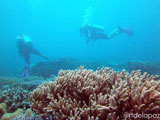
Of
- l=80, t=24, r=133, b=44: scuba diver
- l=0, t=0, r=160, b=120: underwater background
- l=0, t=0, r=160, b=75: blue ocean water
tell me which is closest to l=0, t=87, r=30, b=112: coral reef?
l=0, t=0, r=160, b=120: underwater background

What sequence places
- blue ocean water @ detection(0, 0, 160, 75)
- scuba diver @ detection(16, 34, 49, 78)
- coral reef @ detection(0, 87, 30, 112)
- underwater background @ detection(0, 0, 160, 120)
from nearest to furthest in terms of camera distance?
underwater background @ detection(0, 0, 160, 120) < coral reef @ detection(0, 87, 30, 112) < scuba diver @ detection(16, 34, 49, 78) < blue ocean water @ detection(0, 0, 160, 75)

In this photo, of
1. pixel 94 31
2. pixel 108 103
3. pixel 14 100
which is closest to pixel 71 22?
pixel 94 31

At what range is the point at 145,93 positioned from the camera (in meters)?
1.77

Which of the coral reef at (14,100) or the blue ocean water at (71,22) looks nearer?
the coral reef at (14,100)

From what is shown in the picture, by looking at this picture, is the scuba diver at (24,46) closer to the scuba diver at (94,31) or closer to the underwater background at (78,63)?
the underwater background at (78,63)

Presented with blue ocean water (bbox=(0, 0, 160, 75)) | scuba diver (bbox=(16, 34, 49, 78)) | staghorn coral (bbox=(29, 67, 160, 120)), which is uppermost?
blue ocean water (bbox=(0, 0, 160, 75))

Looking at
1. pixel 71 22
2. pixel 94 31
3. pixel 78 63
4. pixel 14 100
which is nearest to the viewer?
pixel 14 100

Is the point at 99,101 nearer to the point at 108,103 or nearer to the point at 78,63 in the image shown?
the point at 108,103

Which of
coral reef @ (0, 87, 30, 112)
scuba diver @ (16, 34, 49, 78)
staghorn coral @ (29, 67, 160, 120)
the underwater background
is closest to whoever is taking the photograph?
staghorn coral @ (29, 67, 160, 120)

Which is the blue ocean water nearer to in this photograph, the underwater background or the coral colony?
the underwater background

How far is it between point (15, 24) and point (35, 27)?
95.5 ft

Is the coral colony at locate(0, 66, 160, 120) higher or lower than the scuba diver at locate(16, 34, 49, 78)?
lower

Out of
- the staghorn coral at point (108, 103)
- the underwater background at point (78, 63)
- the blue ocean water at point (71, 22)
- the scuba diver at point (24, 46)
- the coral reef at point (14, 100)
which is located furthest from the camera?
the blue ocean water at point (71, 22)

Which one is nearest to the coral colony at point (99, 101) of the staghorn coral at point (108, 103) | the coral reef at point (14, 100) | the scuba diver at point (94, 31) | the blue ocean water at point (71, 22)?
the staghorn coral at point (108, 103)
